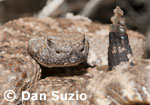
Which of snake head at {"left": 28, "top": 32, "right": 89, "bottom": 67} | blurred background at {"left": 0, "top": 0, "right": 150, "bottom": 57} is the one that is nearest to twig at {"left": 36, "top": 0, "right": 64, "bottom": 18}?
snake head at {"left": 28, "top": 32, "right": 89, "bottom": 67}

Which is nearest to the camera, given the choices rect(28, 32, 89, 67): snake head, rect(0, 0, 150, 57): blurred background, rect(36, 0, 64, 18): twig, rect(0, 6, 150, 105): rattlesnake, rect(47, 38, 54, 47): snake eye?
rect(0, 6, 150, 105): rattlesnake

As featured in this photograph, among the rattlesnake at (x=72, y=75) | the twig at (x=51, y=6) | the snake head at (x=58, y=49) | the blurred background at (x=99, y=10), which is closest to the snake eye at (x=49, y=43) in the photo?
the snake head at (x=58, y=49)

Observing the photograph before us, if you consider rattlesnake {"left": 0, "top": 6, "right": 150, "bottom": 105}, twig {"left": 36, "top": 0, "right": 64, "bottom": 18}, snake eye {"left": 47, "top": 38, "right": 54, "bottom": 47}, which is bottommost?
rattlesnake {"left": 0, "top": 6, "right": 150, "bottom": 105}

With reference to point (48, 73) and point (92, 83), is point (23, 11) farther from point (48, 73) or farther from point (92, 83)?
point (92, 83)

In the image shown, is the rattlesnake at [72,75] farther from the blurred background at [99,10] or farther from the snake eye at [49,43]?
the blurred background at [99,10]

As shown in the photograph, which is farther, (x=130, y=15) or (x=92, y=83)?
(x=130, y=15)

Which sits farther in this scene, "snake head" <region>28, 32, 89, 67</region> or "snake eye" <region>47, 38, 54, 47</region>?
"snake eye" <region>47, 38, 54, 47</region>

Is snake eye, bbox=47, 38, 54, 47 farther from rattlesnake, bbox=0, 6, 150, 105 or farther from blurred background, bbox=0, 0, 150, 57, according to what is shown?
blurred background, bbox=0, 0, 150, 57

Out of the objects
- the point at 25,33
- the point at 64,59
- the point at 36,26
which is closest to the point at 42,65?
the point at 64,59
